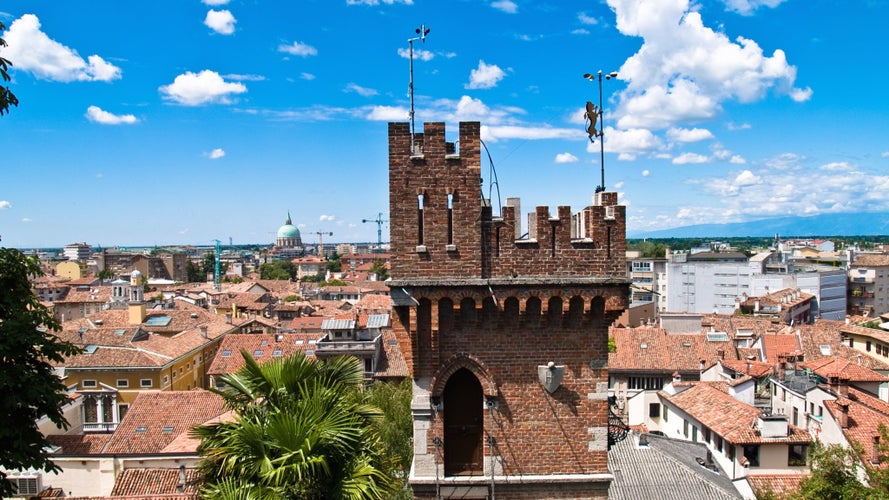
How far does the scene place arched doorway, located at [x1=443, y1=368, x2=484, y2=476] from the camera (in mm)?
13383

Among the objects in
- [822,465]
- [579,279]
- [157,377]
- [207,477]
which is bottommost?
[157,377]

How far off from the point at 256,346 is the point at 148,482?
37.2m

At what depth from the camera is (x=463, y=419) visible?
1348cm

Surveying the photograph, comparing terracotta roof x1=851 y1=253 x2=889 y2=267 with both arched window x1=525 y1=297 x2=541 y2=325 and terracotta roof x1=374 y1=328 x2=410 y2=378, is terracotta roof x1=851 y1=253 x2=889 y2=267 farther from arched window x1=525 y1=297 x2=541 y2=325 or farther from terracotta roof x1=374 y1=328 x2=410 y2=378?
arched window x1=525 y1=297 x2=541 y2=325

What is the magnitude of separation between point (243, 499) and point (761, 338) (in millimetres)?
58493

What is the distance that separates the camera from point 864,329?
70.2 m

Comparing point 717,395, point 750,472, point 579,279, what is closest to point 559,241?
point 579,279

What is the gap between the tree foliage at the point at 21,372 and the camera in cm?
1337

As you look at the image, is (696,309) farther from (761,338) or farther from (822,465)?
(822,465)

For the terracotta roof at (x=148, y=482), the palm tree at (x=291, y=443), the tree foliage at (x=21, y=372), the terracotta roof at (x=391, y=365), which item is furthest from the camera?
the terracotta roof at (x=391, y=365)

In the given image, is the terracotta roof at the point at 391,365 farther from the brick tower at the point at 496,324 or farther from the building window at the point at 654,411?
the brick tower at the point at 496,324

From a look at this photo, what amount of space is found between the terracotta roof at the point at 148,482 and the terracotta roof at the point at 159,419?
5823 mm

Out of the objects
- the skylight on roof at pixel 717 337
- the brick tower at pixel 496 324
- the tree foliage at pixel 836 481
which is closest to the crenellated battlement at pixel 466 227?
the brick tower at pixel 496 324

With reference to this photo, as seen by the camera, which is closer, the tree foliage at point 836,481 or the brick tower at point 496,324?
the brick tower at point 496,324
